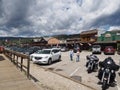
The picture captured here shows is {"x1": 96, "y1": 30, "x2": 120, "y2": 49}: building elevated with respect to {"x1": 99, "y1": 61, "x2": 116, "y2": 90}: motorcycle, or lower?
elevated

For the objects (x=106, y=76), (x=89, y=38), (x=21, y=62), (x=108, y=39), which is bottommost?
(x=106, y=76)

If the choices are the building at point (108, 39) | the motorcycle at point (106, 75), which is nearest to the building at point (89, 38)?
the building at point (108, 39)

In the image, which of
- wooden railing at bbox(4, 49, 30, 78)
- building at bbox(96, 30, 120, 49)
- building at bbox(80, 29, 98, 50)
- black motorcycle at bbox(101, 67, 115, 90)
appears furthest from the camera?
building at bbox(80, 29, 98, 50)

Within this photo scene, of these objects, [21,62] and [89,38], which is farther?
[89,38]

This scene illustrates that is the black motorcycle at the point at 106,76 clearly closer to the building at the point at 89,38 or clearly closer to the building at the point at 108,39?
the building at the point at 108,39

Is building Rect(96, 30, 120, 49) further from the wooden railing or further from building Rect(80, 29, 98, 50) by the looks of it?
the wooden railing

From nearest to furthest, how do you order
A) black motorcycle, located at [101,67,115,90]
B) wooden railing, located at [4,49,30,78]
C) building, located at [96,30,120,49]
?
black motorcycle, located at [101,67,115,90], wooden railing, located at [4,49,30,78], building, located at [96,30,120,49]

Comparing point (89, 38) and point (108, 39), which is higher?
point (89, 38)

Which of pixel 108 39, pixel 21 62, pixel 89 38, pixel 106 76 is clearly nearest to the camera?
pixel 106 76

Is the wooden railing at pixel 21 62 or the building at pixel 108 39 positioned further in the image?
the building at pixel 108 39

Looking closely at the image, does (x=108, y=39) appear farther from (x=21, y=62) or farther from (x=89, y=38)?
(x=21, y=62)

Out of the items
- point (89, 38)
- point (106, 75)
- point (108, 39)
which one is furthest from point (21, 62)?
point (89, 38)

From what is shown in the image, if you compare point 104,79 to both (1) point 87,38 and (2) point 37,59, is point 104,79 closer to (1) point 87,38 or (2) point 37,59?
(2) point 37,59

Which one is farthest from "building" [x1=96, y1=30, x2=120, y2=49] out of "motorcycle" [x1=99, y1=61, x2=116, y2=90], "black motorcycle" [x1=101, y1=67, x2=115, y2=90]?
"black motorcycle" [x1=101, y1=67, x2=115, y2=90]
